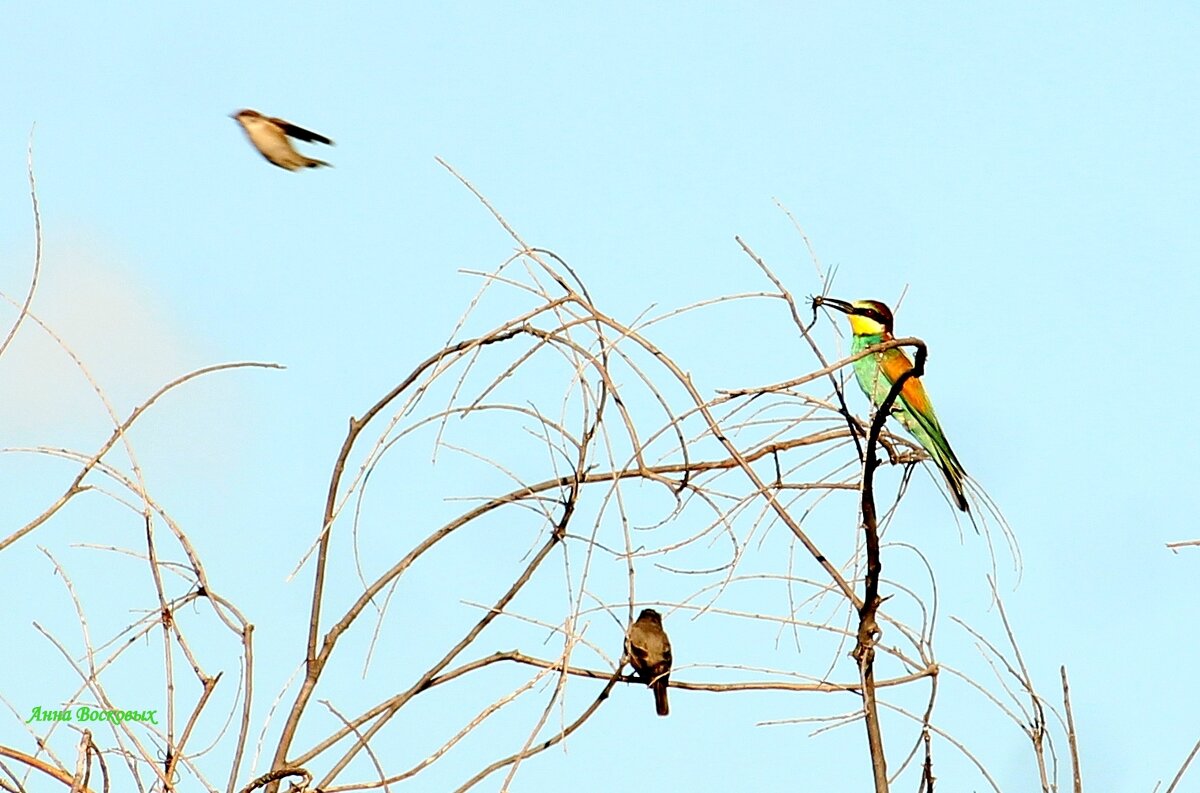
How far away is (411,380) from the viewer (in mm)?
2787

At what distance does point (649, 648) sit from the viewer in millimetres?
4098

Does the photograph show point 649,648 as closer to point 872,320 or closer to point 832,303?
point 832,303

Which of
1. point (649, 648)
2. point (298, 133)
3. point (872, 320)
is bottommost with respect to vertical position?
point (649, 648)

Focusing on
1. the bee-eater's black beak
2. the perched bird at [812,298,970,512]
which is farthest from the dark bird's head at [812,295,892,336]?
the bee-eater's black beak

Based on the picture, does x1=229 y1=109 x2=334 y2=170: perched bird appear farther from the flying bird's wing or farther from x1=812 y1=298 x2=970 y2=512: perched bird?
x1=812 y1=298 x2=970 y2=512: perched bird

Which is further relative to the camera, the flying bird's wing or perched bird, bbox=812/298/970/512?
perched bird, bbox=812/298/970/512

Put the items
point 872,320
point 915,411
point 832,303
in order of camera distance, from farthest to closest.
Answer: point 872,320
point 915,411
point 832,303

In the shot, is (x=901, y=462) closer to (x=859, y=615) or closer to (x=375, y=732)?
(x=859, y=615)

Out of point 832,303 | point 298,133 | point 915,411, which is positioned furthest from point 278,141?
point 915,411

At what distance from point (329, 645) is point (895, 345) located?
122 centimetres

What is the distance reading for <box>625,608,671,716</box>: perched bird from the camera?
10.2ft

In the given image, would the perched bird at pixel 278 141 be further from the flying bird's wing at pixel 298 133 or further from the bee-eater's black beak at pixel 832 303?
the bee-eater's black beak at pixel 832 303

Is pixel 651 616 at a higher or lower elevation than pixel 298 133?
lower

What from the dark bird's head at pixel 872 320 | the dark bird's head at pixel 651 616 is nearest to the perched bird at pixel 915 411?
the dark bird's head at pixel 872 320
